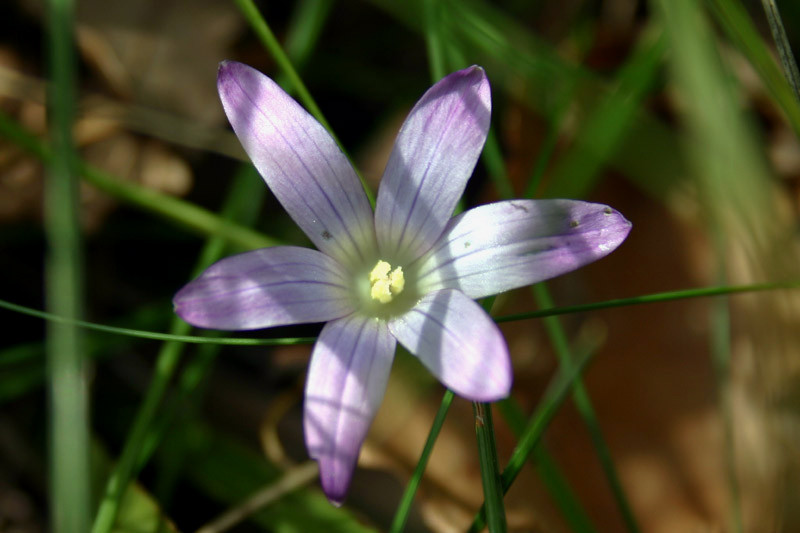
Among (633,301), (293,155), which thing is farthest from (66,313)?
(633,301)

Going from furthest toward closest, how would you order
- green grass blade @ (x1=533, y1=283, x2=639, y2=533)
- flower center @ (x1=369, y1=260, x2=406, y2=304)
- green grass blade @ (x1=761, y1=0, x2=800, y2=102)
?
green grass blade @ (x1=533, y1=283, x2=639, y2=533) < flower center @ (x1=369, y1=260, x2=406, y2=304) < green grass blade @ (x1=761, y1=0, x2=800, y2=102)

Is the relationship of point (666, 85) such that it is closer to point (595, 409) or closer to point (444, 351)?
point (595, 409)

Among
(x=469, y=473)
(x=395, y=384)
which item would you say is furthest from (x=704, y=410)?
(x=395, y=384)

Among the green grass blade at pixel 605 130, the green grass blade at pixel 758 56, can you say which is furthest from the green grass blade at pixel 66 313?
the green grass blade at pixel 758 56

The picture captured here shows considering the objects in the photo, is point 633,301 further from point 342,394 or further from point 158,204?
point 158,204

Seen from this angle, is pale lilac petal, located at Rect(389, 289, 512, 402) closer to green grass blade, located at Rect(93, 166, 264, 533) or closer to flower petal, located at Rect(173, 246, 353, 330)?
flower petal, located at Rect(173, 246, 353, 330)

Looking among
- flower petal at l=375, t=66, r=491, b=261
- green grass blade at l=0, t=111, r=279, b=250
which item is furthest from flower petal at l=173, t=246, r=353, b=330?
green grass blade at l=0, t=111, r=279, b=250
